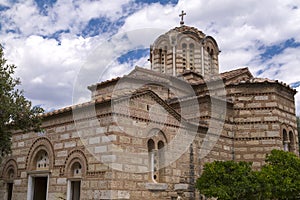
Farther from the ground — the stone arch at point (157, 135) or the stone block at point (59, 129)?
the stone block at point (59, 129)

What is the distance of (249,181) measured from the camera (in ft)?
31.1

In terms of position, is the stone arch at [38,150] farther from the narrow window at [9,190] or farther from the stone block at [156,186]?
the stone block at [156,186]

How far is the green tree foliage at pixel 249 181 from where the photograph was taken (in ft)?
30.7

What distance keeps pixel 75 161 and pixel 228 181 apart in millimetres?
4093

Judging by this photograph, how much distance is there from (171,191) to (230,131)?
4.09 metres

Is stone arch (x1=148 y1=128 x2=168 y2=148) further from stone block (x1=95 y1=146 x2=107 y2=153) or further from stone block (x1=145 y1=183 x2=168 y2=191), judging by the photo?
stone block (x1=95 y1=146 x2=107 y2=153)

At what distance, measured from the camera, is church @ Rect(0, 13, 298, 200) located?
31.9 ft

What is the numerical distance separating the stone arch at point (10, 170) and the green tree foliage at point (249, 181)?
6.10m

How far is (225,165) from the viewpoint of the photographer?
32.1 feet

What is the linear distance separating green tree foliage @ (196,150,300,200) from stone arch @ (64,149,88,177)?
9.94ft

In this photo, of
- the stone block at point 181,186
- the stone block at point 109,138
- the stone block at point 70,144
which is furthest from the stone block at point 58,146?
the stone block at point 181,186

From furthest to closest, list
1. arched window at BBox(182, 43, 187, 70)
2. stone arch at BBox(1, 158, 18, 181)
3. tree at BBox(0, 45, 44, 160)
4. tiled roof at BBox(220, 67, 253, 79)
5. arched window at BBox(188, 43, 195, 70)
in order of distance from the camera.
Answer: arched window at BBox(188, 43, 195, 70), arched window at BBox(182, 43, 187, 70), tiled roof at BBox(220, 67, 253, 79), stone arch at BBox(1, 158, 18, 181), tree at BBox(0, 45, 44, 160)

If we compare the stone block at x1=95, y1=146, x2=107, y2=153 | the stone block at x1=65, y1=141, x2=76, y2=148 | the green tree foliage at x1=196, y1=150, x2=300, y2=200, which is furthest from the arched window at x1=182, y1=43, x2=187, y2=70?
the stone block at x1=95, y1=146, x2=107, y2=153

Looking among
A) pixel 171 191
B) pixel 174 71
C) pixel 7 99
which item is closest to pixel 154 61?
pixel 174 71
